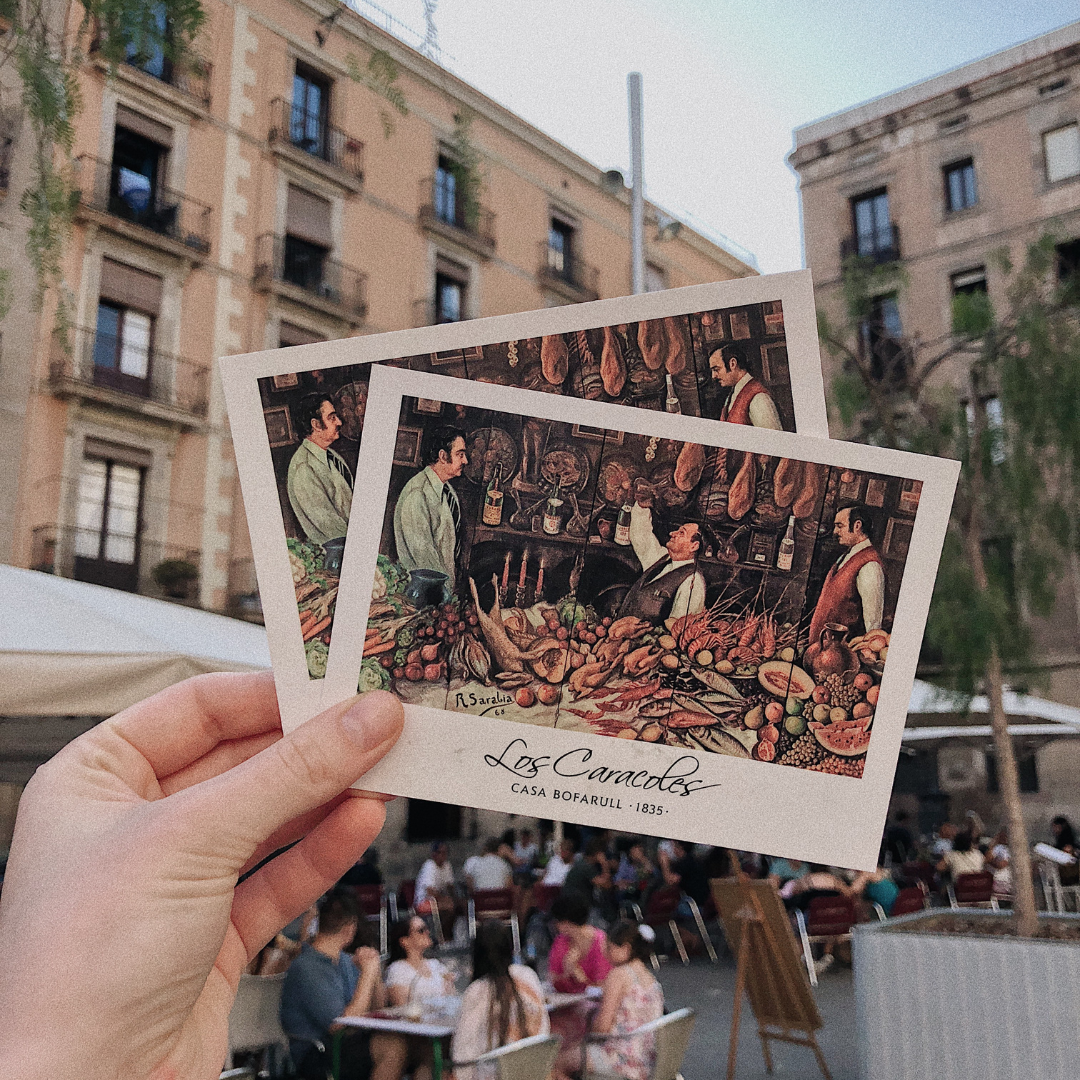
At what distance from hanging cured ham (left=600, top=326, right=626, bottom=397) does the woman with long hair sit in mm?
3514

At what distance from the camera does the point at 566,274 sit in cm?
2331

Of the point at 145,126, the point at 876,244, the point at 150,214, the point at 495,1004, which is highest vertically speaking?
the point at 876,244

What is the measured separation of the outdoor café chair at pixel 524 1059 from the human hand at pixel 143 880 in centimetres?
248

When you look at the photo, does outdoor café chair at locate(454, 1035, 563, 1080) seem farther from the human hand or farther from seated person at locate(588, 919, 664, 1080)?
the human hand

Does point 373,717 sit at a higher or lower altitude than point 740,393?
lower

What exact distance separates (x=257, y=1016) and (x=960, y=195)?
2197 cm

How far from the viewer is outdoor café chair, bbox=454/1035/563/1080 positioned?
3.79 meters

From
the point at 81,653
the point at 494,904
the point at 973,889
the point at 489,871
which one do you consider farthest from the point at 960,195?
the point at 81,653

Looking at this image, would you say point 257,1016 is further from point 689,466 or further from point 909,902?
point 909,902

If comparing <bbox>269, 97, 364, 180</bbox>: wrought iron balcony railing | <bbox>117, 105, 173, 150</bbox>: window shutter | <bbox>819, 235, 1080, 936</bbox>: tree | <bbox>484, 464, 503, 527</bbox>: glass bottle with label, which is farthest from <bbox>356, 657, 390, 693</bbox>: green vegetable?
<bbox>269, 97, 364, 180</bbox>: wrought iron balcony railing

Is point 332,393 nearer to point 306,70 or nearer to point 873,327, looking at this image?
point 873,327

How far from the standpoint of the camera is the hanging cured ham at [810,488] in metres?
1.50

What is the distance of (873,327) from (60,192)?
5.78 metres

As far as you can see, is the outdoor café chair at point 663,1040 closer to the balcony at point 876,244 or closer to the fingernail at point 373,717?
the fingernail at point 373,717
